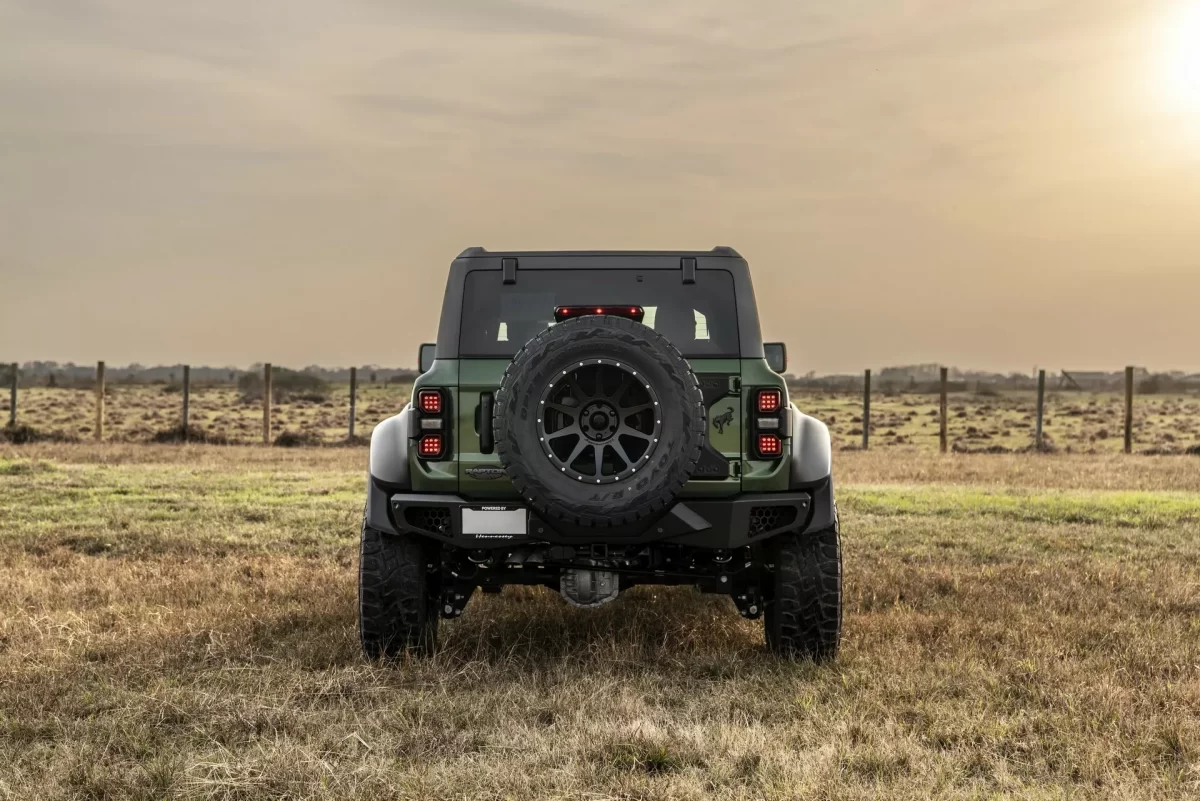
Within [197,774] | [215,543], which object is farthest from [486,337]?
[215,543]

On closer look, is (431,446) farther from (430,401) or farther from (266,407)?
(266,407)

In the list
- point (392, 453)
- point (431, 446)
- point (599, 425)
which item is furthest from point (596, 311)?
point (392, 453)

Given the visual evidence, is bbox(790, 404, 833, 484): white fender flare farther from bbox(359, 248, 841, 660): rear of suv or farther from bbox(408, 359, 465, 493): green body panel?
bbox(408, 359, 465, 493): green body panel

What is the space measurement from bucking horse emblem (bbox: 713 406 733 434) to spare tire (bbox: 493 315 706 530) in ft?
1.34

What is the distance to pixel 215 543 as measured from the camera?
9.90m

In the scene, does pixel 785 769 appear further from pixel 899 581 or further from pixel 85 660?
pixel 899 581

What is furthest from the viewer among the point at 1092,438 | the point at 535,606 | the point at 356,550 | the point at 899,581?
the point at 1092,438

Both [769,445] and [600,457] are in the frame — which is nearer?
[600,457]

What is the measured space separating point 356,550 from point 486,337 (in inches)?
184

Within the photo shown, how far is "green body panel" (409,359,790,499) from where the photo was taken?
17.1ft

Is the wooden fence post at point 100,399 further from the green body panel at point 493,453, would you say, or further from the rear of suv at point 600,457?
the green body panel at point 493,453

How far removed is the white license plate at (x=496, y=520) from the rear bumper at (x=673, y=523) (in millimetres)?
20

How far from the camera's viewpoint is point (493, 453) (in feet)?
17.1

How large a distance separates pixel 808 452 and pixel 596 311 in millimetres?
1314
